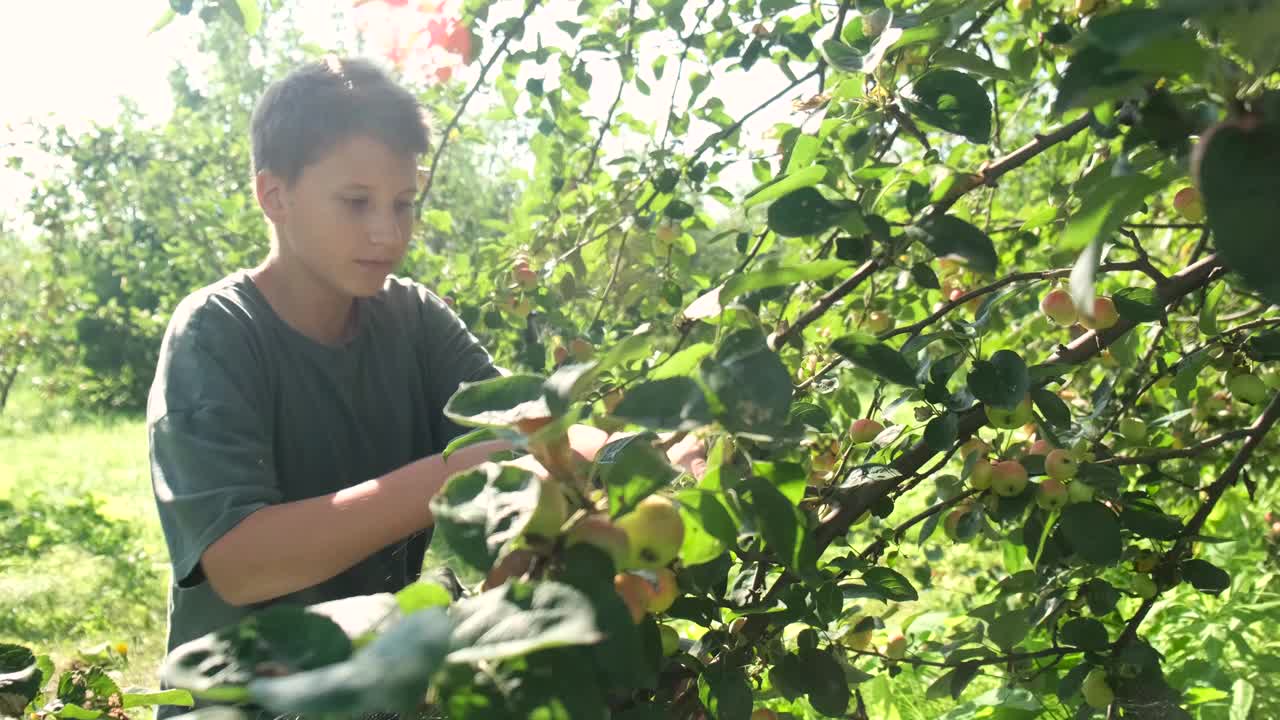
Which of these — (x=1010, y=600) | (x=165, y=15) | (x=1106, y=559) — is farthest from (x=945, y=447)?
(x=165, y=15)

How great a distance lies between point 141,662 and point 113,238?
18.0 feet

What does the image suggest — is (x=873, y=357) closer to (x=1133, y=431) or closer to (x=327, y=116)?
(x=1133, y=431)

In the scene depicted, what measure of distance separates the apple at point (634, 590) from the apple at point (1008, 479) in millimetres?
550

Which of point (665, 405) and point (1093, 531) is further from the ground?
point (665, 405)

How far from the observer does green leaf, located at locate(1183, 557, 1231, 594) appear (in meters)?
1.04

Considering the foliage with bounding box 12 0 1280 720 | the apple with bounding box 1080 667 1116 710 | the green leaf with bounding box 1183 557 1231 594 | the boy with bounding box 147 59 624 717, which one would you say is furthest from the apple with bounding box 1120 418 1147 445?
the boy with bounding box 147 59 624 717

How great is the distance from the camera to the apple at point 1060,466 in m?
0.99

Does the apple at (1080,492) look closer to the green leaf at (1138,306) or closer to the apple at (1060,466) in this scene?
the apple at (1060,466)

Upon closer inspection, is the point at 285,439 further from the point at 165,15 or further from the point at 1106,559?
the point at 1106,559

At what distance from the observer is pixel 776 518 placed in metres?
0.58

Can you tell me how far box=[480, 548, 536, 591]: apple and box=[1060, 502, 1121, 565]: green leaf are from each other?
2.01ft

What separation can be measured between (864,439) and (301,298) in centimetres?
106

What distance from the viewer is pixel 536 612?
42 centimetres

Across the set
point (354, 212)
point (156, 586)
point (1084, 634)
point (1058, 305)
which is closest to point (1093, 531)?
point (1084, 634)
